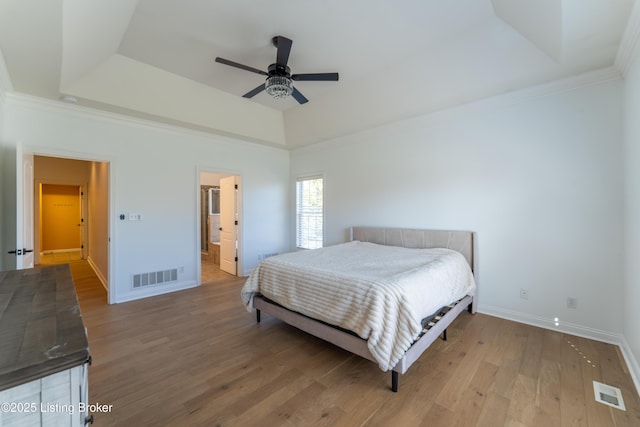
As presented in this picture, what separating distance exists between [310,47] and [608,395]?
4081mm

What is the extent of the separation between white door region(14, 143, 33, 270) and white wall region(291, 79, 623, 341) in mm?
4531

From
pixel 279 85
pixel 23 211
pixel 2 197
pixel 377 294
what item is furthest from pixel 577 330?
pixel 2 197

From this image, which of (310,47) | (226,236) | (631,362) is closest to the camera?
(631,362)

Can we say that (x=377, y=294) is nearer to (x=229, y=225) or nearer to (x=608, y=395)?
(x=608, y=395)

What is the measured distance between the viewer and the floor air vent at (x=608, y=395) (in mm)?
1867

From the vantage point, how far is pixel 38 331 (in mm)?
938

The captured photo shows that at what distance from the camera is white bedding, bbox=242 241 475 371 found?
1.95 metres

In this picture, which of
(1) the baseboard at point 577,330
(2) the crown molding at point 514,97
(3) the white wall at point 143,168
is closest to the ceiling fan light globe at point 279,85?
(2) the crown molding at point 514,97

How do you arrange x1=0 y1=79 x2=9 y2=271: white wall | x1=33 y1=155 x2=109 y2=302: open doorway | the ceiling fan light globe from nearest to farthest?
the ceiling fan light globe
x1=0 y1=79 x2=9 y2=271: white wall
x1=33 y1=155 x2=109 y2=302: open doorway

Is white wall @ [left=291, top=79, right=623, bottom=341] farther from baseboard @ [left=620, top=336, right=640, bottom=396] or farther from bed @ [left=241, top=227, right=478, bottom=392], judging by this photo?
bed @ [left=241, top=227, right=478, bottom=392]

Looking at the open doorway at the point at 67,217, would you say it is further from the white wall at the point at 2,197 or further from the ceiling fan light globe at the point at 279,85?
the ceiling fan light globe at the point at 279,85

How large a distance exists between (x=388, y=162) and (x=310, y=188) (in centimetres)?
196

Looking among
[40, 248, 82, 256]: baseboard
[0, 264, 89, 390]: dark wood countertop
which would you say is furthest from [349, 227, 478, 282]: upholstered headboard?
[40, 248, 82, 256]: baseboard

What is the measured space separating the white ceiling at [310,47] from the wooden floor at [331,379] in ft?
9.09
